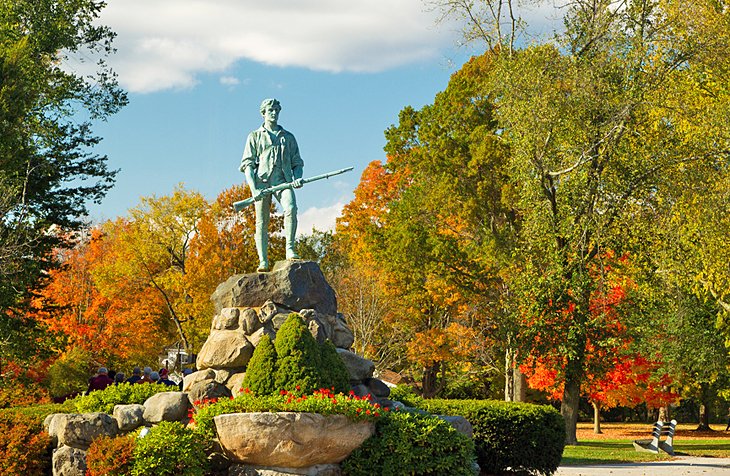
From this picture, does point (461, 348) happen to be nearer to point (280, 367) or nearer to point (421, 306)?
point (421, 306)

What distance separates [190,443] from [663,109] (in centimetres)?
1330

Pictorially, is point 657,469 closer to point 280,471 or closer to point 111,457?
point 280,471

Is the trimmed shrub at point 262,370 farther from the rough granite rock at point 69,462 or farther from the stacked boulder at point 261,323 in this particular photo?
the rough granite rock at point 69,462

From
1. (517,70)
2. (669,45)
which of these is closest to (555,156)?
(517,70)

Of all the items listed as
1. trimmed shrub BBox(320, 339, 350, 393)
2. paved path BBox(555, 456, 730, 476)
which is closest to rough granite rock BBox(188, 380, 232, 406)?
trimmed shrub BBox(320, 339, 350, 393)

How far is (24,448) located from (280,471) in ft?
12.6

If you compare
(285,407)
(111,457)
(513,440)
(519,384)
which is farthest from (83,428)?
(519,384)

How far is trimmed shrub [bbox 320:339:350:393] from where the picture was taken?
12.0 metres

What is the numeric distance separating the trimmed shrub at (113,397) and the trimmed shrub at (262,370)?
204 cm

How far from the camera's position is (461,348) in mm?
29344

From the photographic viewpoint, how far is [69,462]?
37.7ft

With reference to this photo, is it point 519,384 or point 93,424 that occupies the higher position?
point 93,424

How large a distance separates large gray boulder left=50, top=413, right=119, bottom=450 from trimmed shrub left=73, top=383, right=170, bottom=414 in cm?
106

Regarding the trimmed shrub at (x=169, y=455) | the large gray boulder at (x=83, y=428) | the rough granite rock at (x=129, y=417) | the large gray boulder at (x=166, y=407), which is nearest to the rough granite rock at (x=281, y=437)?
the trimmed shrub at (x=169, y=455)
